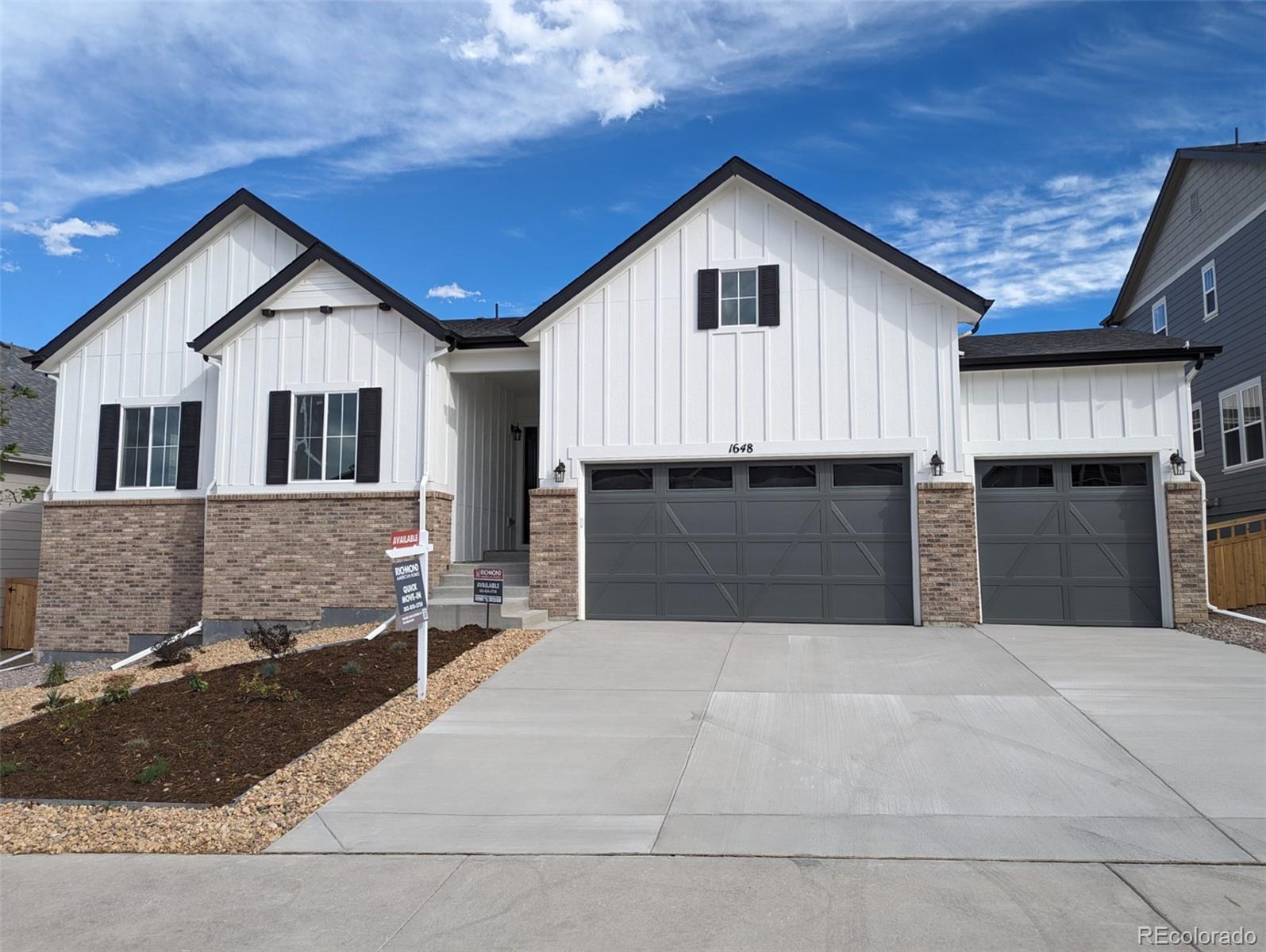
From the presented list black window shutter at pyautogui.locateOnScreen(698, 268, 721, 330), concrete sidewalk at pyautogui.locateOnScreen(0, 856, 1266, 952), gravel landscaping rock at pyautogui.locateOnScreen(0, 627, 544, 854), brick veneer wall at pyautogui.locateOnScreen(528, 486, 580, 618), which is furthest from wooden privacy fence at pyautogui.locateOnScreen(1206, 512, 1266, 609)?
gravel landscaping rock at pyautogui.locateOnScreen(0, 627, 544, 854)

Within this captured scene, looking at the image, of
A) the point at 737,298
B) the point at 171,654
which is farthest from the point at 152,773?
the point at 737,298

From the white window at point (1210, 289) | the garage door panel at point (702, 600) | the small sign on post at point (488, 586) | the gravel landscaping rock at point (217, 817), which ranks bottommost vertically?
the gravel landscaping rock at point (217, 817)

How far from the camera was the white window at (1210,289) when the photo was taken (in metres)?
20.0

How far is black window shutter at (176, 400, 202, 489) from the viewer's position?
15383 millimetres

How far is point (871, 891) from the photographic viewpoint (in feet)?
14.7

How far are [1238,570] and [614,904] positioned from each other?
549 inches

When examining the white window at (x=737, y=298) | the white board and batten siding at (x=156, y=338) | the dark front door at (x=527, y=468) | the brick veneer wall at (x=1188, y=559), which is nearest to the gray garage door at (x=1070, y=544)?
the brick veneer wall at (x=1188, y=559)

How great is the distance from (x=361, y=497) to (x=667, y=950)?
11.2 metres

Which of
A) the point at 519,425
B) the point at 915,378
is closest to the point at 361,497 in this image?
the point at 519,425

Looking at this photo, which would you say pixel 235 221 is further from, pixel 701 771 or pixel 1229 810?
pixel 1229 810

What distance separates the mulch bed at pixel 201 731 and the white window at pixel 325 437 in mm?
4519

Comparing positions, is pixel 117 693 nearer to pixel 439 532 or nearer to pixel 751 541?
pixel 439 532

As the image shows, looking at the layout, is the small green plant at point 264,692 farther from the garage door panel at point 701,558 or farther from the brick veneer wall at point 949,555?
the brick veneer wall at point 949,555

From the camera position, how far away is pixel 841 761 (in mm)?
6699
